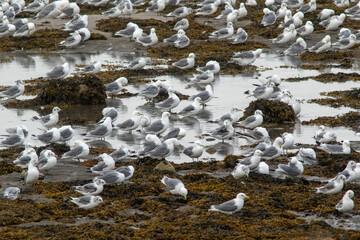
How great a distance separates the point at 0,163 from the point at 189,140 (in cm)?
457

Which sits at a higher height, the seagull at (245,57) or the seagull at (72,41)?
the seagull at (245,57)

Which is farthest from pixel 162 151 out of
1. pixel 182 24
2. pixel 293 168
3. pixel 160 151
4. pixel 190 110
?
pixel 182 24

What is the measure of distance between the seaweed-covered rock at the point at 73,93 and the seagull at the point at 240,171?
7.73 meters

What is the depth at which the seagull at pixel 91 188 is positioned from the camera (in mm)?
11531

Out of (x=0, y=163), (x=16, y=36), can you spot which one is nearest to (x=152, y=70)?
(x=16, y=36)

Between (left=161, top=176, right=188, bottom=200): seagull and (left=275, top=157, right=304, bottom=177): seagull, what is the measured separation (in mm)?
2278

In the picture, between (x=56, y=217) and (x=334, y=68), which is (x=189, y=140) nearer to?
(x=56, y=217)

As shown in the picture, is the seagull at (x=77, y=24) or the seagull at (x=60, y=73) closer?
the seagull at (x=60, y=73)

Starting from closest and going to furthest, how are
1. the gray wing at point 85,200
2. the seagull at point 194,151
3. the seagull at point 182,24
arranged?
the gray wing at point 85,200 → the seagull at point 194,151 → the seagull at point 182,24

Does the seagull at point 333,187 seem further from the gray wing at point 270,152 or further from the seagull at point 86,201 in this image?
the seagull at point 86,201

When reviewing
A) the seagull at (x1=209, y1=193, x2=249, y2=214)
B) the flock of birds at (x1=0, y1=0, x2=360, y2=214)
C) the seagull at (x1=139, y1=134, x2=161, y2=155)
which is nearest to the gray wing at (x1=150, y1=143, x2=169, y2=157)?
the flock of birds at (x1=0, y1=0, x2=360, y2=214)

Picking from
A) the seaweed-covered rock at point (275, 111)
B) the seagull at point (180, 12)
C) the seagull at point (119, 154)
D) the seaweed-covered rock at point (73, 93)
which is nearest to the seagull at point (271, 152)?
the seagull at point (119, 154)

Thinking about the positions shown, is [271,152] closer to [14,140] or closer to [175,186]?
[175,186]

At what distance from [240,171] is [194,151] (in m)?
1.74
